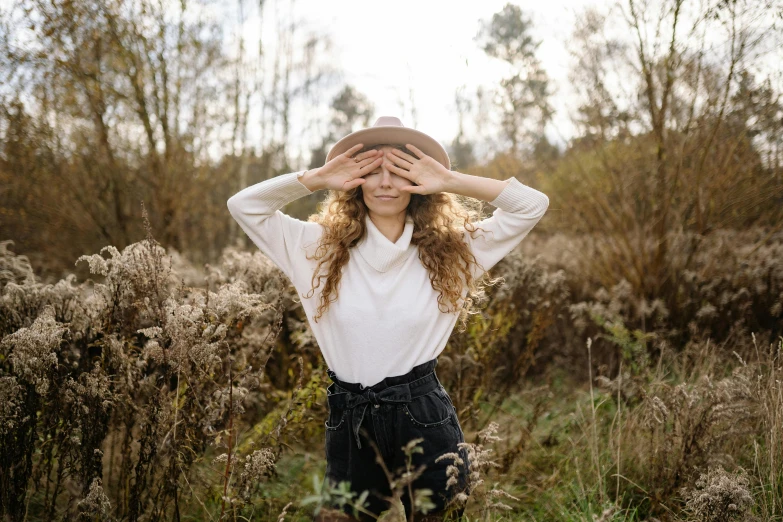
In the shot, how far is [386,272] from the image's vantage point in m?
2.09

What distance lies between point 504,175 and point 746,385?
9.36m

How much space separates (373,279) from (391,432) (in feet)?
1.92

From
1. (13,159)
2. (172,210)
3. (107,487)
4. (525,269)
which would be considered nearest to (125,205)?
(172,210)

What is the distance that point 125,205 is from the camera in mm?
6992

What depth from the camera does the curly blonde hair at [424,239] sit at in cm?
205

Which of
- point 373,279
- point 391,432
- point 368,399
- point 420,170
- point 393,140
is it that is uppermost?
point 393,140

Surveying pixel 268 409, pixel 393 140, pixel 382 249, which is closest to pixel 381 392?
pixel 382 249

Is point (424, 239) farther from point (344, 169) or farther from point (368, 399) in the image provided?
point (368, 399)

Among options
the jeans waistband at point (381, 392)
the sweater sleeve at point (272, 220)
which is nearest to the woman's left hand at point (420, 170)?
the sweater sleeve at point (272, 220)

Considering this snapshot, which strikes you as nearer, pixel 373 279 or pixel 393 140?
pixel 373 279

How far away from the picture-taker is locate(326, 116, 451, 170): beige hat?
216 cm

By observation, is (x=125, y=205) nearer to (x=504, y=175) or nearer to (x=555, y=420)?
(x=555, y=420)

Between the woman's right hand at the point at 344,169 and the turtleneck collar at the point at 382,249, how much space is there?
210 millimetres

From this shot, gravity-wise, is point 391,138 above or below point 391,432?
above
